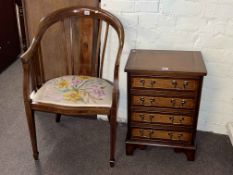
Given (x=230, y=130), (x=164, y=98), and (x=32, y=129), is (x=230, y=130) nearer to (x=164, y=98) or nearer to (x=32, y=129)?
(x=164, y=98)

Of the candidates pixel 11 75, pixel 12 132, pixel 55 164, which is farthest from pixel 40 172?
pixel 11 75

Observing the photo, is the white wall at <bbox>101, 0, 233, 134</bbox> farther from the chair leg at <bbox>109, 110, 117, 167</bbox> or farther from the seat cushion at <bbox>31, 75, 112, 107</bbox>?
the chair leg at <bbox>109, 110, 117, 167</bbox>

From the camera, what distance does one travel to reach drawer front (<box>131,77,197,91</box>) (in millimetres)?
1668

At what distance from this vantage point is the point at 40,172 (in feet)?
5.93

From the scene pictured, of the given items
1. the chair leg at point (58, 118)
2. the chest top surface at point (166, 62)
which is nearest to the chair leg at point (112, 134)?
the chest top surface at point (166, 62)

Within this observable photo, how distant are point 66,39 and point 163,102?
77 centimetres

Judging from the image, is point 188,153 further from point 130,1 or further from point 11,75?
point 11,75

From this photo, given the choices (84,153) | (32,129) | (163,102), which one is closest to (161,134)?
(163,102)

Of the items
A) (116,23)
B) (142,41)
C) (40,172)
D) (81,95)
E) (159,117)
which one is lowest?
(40,172)

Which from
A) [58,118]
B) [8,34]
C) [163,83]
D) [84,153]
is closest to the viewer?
[163,83]

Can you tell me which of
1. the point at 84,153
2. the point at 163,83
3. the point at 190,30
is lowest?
the point at 84,153

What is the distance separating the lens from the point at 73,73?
211 centimetres

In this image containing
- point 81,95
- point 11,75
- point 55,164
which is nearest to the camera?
point 81,95

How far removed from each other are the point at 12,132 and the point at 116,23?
1.03 meters
